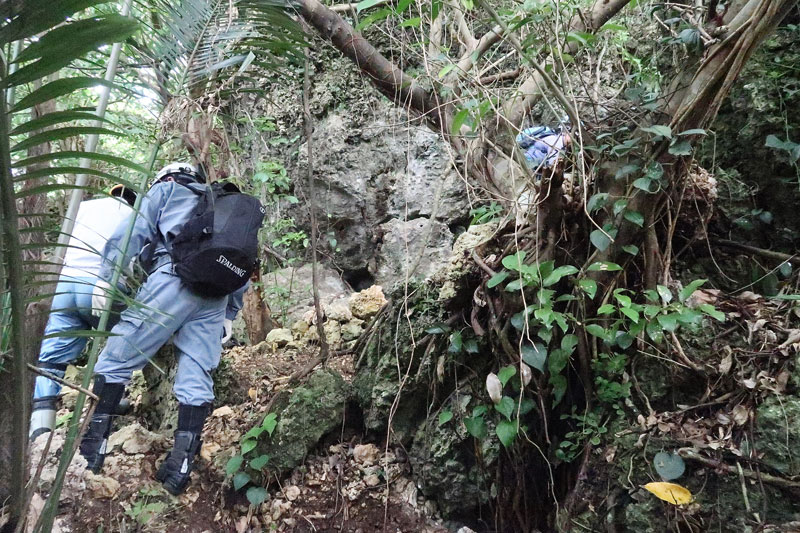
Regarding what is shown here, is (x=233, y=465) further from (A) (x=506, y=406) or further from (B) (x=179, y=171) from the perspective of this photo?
(B) (x=179, y=171)

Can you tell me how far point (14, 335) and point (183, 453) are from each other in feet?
5.44

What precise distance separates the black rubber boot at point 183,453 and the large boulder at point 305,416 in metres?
0.34

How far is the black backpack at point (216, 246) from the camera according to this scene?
2471mm

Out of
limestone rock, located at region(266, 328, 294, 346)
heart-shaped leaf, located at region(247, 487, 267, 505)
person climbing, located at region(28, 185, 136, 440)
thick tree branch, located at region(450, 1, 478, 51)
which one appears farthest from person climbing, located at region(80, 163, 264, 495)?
thick tree branch, located at region(450, 1, 478, 51)

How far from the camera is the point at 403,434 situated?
2.76 metres

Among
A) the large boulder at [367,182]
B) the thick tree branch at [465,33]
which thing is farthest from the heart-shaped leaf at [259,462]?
the large boulder at [367,182]

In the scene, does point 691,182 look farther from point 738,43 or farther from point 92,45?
point 92,45

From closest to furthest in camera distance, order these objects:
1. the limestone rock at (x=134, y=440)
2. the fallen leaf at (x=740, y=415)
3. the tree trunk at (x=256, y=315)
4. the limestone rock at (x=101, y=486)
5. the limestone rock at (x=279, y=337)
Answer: the fallen leaf at (x=740, y=415)
the limestone rock at (x=101, y=486)
the limestone rock at (x=134, y=440)
the limestone rock at (x=279, y=337)
the tree trunk at (x=256, y=315)

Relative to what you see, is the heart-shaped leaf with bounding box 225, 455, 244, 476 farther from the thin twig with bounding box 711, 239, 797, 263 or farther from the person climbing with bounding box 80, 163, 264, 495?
the thin twig with bounding box 711, 239, 797, 263

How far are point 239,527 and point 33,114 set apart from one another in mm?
2066

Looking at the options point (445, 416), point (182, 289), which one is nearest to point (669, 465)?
point (445, 416)

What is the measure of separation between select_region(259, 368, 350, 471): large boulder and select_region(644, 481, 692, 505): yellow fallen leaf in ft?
5.69

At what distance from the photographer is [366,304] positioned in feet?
13.5

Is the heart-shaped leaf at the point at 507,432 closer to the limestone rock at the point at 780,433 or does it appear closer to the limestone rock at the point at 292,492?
the limestone rock at the point at 780,433
